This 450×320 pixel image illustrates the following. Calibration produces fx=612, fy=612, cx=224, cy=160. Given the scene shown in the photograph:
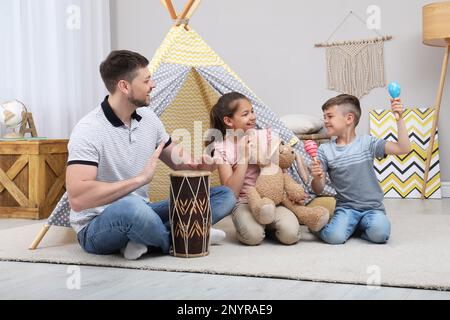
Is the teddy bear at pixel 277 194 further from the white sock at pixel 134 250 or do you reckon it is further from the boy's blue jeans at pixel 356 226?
the white sock at pixel 134 250

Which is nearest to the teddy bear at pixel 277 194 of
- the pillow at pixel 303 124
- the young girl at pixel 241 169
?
the young girl at pixel 241 169

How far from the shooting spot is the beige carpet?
5.73 feet

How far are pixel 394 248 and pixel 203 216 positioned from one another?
0.69 meters

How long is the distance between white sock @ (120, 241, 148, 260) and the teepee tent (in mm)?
788

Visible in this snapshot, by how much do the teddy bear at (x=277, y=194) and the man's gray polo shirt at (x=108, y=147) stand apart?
1.44ft

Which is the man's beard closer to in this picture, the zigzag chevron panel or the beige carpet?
the beige carpet

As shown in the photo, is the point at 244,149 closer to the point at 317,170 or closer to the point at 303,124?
the point at 317,170

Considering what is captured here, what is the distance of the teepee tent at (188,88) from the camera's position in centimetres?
271

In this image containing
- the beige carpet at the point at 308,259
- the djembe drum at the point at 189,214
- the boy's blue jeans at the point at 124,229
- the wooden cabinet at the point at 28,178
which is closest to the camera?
the beige carpet at the point at 308,259

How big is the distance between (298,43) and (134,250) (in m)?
2.62

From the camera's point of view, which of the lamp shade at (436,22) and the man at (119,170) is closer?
the man at (119,170)

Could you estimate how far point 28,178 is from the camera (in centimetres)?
313
